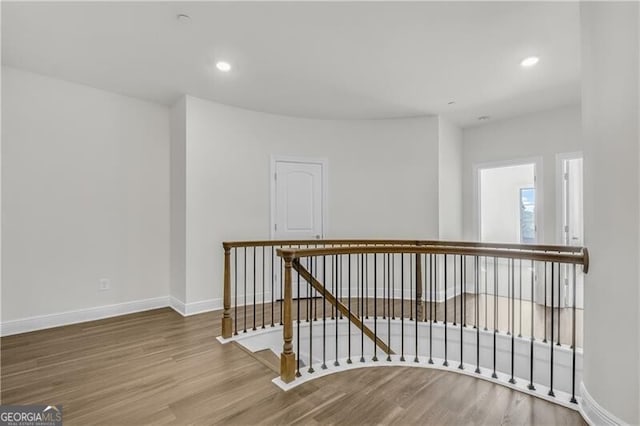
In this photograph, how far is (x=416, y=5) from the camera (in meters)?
2.15

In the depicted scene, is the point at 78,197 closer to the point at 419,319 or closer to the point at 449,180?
the point at 419,319

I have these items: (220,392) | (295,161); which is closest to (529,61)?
(295,161)

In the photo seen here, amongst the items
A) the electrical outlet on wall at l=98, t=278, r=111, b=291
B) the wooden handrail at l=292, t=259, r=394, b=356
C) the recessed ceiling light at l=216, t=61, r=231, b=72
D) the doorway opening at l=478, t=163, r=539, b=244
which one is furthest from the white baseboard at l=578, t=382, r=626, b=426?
the doorway opening at l=478, t=163, r=539, b=244

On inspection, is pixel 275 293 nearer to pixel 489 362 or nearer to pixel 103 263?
pixel 103 263

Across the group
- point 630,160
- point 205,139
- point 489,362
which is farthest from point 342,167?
point 630,160

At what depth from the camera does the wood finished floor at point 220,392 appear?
1.81 m

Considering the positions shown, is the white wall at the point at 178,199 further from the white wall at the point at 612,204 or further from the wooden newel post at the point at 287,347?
the white wall at the point at 612,204

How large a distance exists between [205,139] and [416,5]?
2.78 meters

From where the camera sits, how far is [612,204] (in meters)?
1.56

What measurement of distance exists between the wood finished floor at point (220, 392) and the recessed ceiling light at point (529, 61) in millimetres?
2816

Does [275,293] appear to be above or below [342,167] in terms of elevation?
below

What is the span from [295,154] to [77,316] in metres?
3.29

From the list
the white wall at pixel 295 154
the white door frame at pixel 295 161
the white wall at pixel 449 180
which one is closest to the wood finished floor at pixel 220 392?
the white wall at pixel 295 154

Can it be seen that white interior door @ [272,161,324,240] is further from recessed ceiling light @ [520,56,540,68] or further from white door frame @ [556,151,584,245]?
white door frame @ [556,151,584,245]
